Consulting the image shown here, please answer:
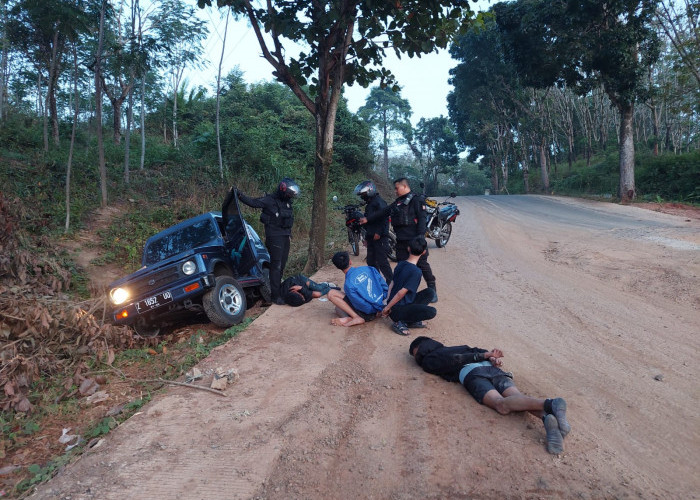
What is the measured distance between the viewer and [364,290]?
5816 mm

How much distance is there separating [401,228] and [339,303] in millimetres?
1463

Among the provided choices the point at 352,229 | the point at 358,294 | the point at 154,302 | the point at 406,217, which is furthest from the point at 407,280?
the point at 352,229

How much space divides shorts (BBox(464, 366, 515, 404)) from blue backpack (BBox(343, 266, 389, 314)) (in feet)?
6.76

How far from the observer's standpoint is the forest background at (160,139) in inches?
230

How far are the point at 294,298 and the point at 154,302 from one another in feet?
6.55

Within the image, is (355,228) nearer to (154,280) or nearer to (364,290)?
(364,290)

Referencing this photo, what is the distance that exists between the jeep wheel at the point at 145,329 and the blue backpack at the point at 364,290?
9.56 ft

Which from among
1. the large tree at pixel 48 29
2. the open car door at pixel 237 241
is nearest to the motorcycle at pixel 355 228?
the open car door at pixel 237 241

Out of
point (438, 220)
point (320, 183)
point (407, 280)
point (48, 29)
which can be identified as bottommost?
point (407, 280)

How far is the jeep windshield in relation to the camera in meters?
7.49

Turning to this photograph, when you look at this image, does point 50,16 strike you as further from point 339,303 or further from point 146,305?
point 339,303

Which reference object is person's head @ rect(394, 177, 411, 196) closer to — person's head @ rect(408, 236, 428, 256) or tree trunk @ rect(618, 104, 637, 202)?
person's head @ rect(408, 236, 428, 256)

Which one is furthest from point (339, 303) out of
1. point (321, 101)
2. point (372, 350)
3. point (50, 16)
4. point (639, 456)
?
point (50, 16)

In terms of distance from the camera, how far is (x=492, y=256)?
32.7 ft
